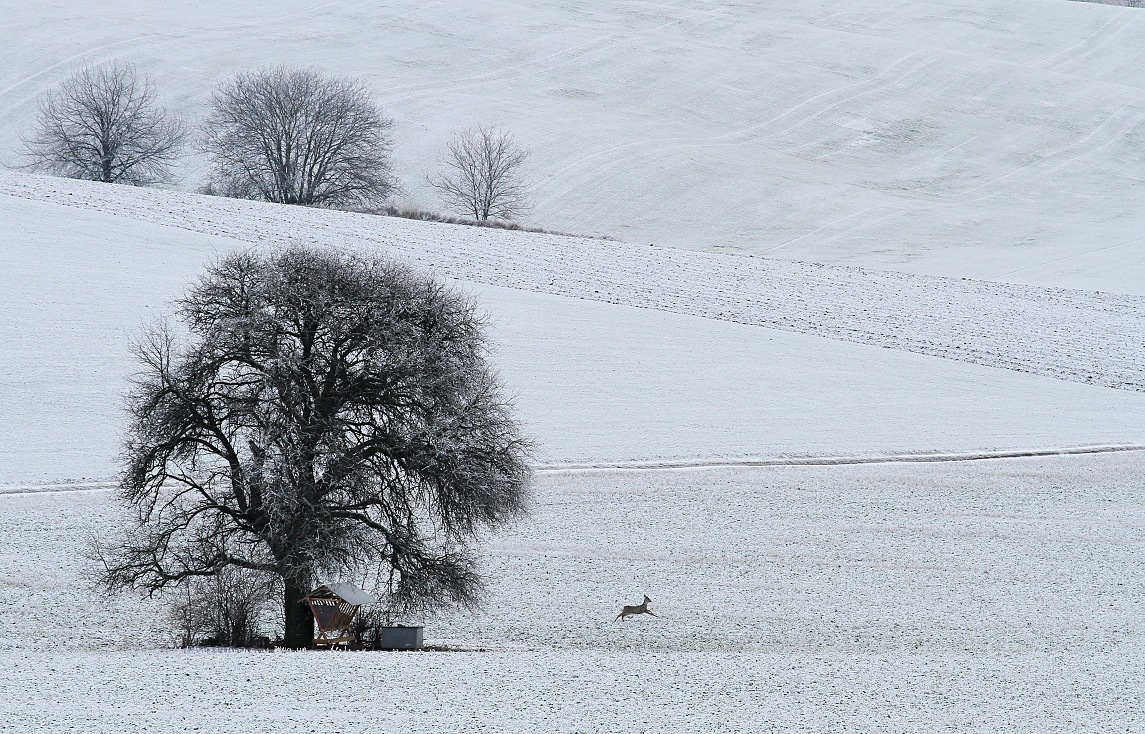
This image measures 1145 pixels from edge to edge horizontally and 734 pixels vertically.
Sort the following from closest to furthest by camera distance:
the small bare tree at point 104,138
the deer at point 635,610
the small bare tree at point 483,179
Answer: the deer at point 635,610, the small bare tree at point 104,138, the small bare tree at point 483,179

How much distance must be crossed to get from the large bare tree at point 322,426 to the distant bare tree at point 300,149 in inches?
1236

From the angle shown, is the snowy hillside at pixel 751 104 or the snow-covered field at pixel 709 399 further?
the snowy hillside at pixel 751 104

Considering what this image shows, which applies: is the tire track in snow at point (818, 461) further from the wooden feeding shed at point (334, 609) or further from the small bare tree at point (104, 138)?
the small bare tree at point (104, 138)

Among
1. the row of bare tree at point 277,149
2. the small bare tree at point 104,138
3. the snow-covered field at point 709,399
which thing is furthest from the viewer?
the small bare tree at point 104,138

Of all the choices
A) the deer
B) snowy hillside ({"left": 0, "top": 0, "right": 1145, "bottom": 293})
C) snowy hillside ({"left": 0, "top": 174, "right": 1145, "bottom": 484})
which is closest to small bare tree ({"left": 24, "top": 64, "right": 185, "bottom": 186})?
snowy hillside ({"left": 0, "top": 0, "right": 1145, "bottom": 293})

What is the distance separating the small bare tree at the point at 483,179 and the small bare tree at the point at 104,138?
1009cm

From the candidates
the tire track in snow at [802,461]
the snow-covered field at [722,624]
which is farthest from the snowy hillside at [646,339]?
the snow-covered field at [722,624]

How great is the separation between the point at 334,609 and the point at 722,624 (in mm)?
4170

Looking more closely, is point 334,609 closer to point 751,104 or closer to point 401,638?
point 401,638

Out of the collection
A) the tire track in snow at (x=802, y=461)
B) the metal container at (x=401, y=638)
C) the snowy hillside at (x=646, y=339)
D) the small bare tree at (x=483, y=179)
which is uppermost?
the small bare tree at (x=483, y=179)

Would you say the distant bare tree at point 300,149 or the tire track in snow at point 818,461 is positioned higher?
the distant bare tree at point 300,149

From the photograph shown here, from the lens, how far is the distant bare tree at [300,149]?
146ft

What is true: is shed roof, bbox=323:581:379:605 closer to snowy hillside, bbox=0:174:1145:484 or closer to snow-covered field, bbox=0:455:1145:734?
snow-covered field, bbox=0:455:1145:734

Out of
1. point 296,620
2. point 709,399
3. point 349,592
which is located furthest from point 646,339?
point 296,620
